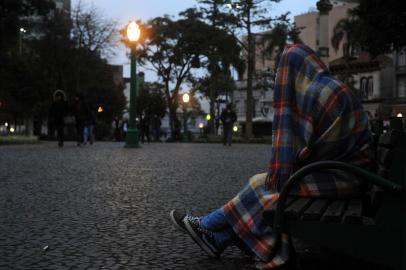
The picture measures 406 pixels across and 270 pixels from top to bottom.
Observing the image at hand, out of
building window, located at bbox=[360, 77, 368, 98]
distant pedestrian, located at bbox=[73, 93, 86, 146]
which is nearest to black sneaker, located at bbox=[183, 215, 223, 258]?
distant pedestrian, located at bbox=[73, 93, 86, 146]

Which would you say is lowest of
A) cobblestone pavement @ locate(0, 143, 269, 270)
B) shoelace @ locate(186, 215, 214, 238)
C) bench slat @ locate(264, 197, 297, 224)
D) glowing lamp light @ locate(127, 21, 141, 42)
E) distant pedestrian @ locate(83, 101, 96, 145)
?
cobblestone pavement @ locate(0, 143, 269, 270)

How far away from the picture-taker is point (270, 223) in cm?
315

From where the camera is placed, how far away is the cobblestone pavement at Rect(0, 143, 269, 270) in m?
3.83

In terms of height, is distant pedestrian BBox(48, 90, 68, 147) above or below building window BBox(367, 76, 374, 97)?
below

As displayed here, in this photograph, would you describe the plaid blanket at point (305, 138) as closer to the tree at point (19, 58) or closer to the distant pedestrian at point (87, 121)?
the distant pedestrian at point (87, 121)

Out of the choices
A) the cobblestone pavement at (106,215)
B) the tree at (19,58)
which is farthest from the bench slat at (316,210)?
the tree at (19,58)

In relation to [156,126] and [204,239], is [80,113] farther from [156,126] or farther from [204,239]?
[204,239]

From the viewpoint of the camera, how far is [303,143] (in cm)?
332

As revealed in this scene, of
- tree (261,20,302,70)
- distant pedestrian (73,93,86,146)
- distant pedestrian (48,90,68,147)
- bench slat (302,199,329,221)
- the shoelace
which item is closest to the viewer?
bench slat (302,199,329,221)

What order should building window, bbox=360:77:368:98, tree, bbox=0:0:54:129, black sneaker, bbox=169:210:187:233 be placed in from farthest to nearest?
1. building window, bbox=360:77:368:98
2. tree, bbox=0:0:54:129
3. black sneaker, bbox=169:210:187:233

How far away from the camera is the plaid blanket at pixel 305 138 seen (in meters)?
3.20

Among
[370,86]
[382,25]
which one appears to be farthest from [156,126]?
[370,86]

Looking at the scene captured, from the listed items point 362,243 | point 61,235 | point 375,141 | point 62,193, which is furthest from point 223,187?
point 362,243

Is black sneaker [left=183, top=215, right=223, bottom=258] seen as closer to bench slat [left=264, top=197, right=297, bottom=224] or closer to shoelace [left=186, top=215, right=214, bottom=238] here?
shoelace [left=186, top=215, right=214, bottom=238]
